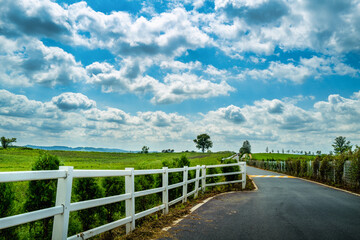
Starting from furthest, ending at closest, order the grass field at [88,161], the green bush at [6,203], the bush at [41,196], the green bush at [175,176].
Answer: the grass field at [88,161] → the green bush at [175,176] → the bush at [41,196] → the green bush at [6,203]

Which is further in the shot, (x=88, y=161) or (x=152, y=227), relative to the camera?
(x=88, y=161)

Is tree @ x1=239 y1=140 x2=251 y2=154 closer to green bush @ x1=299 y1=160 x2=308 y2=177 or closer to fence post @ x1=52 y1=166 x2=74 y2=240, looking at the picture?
green bush @ x1=299 y1=160 x2=308 y2=177

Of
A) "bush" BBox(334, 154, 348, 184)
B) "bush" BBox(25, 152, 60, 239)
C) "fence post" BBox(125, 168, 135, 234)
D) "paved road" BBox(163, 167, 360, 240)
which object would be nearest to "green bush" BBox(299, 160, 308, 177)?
"bush" BBox(334, 154, 348, 184)

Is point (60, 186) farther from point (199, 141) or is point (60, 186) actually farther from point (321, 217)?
point (199, 141)

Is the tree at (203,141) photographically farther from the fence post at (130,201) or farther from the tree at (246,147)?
the fence post at (130,201)

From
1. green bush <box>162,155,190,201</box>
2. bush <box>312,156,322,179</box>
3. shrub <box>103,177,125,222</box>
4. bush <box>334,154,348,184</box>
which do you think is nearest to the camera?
shrub <box>103,177,125,222</box>

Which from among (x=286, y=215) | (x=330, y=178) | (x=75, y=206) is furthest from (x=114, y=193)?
(x=330, y=178)

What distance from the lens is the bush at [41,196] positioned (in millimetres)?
4988

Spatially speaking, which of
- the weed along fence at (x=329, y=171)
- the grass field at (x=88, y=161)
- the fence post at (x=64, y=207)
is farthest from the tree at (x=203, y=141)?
the fence post at (x=64, y=207)

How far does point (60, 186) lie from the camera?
402cm

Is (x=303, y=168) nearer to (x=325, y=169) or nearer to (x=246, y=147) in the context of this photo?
(x=325, y=169)

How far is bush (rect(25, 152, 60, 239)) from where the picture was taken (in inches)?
196

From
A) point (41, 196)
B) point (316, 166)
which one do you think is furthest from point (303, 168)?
point (41, 196)

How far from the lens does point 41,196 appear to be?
4996mm
